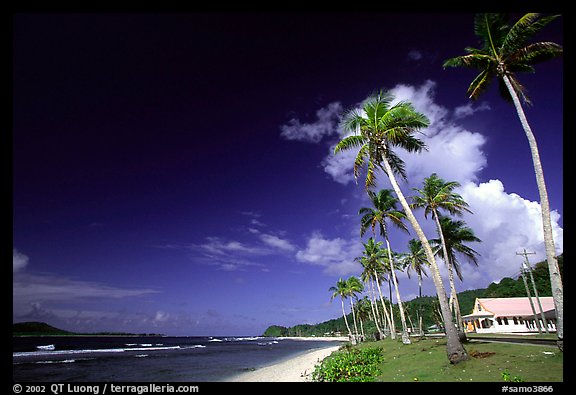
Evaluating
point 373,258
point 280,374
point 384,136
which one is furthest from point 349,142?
point 373,258

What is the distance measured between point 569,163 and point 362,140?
12.3 meters

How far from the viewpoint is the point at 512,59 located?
1184 centimetres

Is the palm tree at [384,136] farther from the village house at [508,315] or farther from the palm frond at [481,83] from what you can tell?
the village house at [508,315]

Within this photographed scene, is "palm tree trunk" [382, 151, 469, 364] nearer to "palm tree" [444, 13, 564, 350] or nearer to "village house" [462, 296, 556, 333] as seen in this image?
"palm tree" [444, 13, 564, 350]

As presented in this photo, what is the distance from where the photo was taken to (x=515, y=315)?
128ft

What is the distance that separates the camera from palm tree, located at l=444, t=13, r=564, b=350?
10.4 metres

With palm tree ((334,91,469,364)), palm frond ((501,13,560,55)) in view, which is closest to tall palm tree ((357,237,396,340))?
palm tree ((334,91,469,364))

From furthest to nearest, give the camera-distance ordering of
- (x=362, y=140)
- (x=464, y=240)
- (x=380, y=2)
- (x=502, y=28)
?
Result: (x=464, y=240)
(x=362, y=140)
(x=502, y=28)
(x=380, y=2)

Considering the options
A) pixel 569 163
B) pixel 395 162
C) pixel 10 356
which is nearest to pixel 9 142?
pixel 10 356

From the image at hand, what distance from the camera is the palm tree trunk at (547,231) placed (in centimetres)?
927

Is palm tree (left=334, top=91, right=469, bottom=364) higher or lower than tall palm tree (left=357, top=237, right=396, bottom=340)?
higher

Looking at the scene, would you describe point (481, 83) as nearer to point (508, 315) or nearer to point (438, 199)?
point (438, 199)

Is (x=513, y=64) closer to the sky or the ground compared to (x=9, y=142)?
closer to the sky
